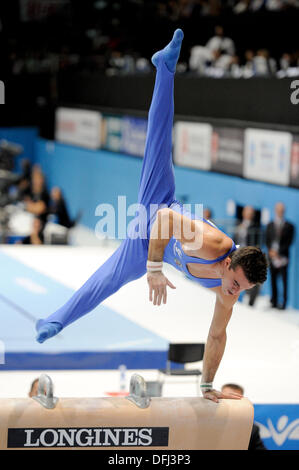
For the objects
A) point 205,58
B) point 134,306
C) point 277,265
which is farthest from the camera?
point 205,58

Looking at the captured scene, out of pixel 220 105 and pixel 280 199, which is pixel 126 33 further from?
pixel 280 199

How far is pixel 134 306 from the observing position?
8984 millimetres

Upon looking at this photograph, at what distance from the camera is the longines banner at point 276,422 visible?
19.1ft

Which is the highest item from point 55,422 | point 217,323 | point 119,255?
point 119,255

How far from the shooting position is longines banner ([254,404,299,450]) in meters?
5.81

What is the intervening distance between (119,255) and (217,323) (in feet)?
2.09

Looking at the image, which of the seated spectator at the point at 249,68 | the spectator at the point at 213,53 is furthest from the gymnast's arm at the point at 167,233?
the spectator at the point at 213,53

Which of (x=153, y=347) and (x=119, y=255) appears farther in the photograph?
(x=153, y=347)

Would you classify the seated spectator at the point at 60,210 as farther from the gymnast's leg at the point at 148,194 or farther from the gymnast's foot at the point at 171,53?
the gymnast's foot at the point at 171,53

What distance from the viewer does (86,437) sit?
11.5 ft

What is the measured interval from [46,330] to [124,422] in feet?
2.10

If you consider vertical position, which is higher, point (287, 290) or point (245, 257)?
point (245, 257)

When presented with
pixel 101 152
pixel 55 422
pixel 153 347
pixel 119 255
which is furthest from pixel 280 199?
pixel 55 422

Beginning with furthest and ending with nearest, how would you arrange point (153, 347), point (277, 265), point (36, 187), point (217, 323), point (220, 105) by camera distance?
point (36, 187), point (220, 105), point (277, 265), point (153, 347), point (217, 323)
